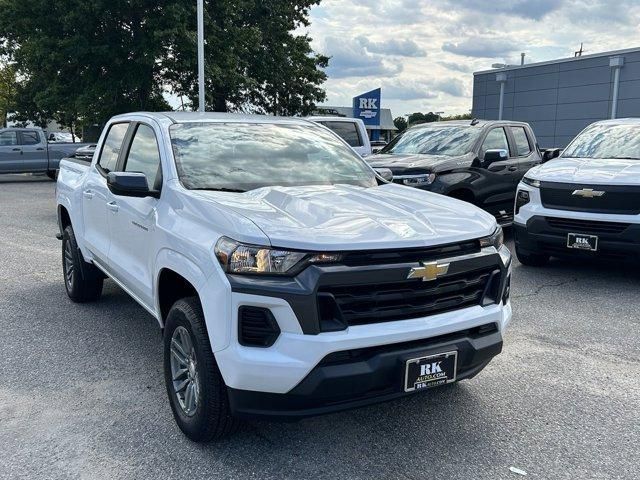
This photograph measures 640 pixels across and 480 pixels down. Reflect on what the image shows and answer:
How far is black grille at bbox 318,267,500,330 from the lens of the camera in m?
2.70

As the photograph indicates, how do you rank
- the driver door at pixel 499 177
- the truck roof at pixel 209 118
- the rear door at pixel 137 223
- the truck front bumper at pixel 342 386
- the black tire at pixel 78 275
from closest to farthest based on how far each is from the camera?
the truck front bumper at pixel 342 386 → the rear door at pixel 137 223 → the truck roof at pixel 209 118 → the black tire at pixel 78 275 → the driver door at pixel 499 177

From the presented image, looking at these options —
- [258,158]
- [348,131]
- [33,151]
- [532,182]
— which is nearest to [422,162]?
[532,182]

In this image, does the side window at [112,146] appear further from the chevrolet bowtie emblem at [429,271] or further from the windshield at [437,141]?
Result: the windshield at [437,141]

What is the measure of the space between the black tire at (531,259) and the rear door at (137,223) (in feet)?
15.8

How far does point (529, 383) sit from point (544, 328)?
1275 millimetres

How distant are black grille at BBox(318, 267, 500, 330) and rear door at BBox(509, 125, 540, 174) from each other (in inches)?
264

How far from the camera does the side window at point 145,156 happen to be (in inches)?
154

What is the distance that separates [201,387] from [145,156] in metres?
1.98

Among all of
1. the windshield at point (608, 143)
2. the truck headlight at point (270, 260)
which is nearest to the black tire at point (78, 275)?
the truck headlight at point (270, 260)

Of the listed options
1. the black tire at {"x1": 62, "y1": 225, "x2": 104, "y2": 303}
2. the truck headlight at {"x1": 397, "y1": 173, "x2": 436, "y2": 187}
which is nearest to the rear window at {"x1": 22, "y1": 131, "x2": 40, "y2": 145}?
the black tire at {"x1": 62, "y1": 225, "x2": 104, "y2": 303}

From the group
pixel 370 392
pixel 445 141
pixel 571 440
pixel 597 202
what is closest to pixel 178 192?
pixel 370 392

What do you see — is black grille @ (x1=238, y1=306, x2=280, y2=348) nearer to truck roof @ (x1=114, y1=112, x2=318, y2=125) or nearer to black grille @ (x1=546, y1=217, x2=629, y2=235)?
truck roof @ (x1=114, y1=112, x2=318, y2=125)

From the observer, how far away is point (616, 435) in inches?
130

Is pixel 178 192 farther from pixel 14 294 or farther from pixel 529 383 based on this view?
pixel 14 294
